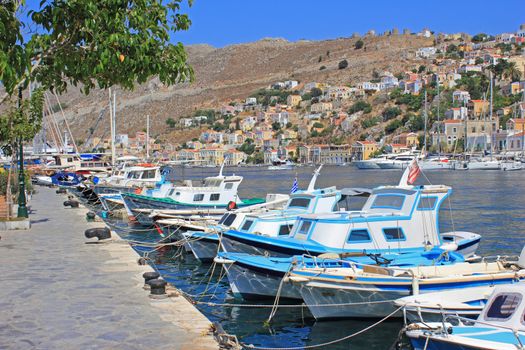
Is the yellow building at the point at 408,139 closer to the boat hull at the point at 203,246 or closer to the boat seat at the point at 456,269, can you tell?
the boat hull at the point at 203,246

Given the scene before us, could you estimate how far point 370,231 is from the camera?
690 inches

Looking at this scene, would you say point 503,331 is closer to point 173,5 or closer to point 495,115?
point 173,5

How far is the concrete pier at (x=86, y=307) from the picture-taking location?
32.4 ft

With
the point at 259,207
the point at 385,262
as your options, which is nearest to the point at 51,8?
the point at 385,262

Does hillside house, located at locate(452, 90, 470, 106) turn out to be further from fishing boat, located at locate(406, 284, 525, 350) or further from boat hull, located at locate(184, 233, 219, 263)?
fishing boat, located at locate(406, 284, 525, 350)

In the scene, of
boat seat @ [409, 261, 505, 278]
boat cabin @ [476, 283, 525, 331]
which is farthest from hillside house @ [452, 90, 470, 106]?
boat cabin @ [476, 283, 525, 331]

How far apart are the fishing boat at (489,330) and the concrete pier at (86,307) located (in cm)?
292

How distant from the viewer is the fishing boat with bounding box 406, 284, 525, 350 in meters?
8.98

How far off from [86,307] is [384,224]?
8.56 metres

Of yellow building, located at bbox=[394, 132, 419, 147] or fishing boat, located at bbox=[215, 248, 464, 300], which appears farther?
yellow building, located at bbox=[394, 132, 419, 147]

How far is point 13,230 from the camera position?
24.0 metres

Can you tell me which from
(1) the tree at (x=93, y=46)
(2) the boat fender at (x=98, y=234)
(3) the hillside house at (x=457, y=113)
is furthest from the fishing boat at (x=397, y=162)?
(1) the tree at (x=93, y=46)

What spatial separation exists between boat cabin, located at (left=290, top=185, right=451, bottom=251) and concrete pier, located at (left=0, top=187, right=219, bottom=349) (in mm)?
4468

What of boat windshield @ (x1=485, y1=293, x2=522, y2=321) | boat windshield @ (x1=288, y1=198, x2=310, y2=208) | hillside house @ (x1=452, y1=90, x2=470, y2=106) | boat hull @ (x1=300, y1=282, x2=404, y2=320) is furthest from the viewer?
hillside house @ (x1=452, y1=90, x2=470, y2=106)
